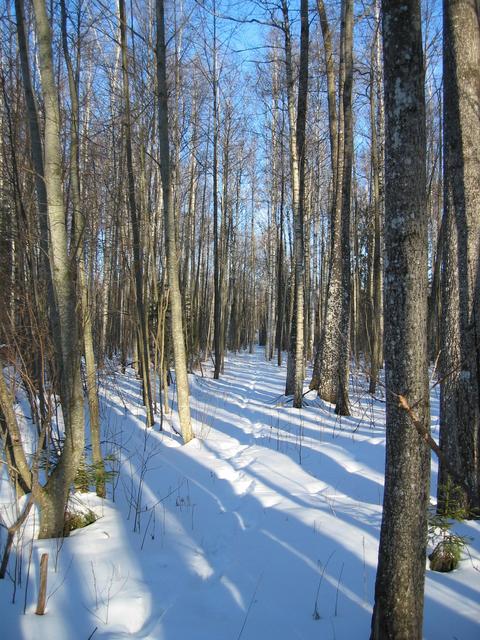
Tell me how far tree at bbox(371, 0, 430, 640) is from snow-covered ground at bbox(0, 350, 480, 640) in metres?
0.54

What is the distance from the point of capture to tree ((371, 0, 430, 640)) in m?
1.93

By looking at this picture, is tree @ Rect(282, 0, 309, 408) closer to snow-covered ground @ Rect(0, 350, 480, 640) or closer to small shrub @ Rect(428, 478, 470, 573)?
snow-covered ground @ Rect(0, 350, 480, 640)

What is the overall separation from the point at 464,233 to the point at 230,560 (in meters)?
3.13

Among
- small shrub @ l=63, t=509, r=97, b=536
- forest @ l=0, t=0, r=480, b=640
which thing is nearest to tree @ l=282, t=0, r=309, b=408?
forest @ l=0, t=0, r=480, b=640

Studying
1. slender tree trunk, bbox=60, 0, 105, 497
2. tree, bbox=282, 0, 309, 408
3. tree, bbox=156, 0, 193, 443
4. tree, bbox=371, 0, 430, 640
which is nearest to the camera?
tree, bbox=371, 0, 430, 640

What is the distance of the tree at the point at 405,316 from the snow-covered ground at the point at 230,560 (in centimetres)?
54

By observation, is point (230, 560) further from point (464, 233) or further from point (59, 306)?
point (464, 233)

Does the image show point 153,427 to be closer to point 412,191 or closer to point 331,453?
point 331,453

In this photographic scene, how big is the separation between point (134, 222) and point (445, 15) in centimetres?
528

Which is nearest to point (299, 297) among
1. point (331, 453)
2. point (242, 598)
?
point (331, 453)

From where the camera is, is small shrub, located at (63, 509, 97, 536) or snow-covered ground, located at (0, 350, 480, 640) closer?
snow-covered ground, located at (0, 350, 480, 640)

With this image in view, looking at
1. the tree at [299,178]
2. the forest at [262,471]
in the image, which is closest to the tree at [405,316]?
the forest at [262,471]

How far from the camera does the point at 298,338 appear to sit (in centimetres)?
855

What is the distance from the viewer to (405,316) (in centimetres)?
195
